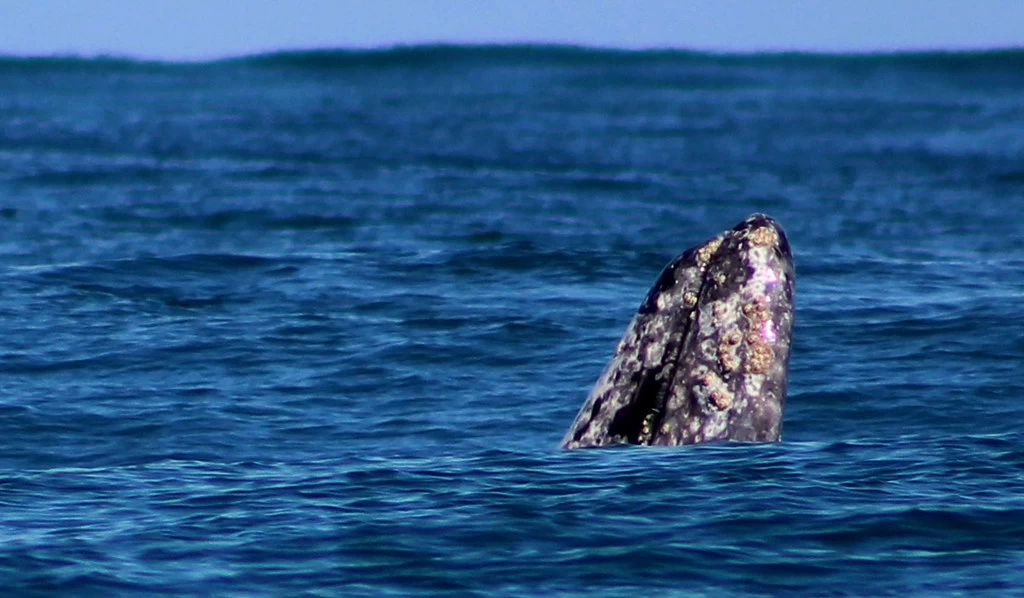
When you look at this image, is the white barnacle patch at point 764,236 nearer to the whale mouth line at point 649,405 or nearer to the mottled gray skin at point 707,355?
the mottled gray skin at point 707,355

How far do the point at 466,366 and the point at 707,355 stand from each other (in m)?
6.06

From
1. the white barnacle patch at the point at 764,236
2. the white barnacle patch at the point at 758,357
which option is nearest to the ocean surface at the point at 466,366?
the white barnacle patch at the point at 758,357

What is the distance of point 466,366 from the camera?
19203mm

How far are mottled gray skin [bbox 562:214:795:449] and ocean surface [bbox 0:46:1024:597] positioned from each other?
35cm

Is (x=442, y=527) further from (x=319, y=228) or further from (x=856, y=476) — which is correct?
(x=319, y=228)

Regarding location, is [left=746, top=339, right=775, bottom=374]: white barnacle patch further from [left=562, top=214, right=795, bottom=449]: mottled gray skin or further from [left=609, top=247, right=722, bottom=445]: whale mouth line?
[left=609, top=247, right=722, bottom=445]: whale mouth line

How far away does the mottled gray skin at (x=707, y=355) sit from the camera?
13359mm

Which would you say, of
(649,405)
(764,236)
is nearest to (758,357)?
(649,405)

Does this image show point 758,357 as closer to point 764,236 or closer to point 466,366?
point 764,236

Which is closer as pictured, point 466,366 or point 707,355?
point 707,355

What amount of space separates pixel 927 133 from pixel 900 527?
43122 mm

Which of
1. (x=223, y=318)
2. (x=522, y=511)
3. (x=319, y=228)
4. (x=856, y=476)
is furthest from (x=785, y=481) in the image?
(x=319, y=228)

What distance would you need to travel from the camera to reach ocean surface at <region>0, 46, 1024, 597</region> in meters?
10.5

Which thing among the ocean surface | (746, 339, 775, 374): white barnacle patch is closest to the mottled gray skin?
(746, 339, 775, 374): white barnacle patch
